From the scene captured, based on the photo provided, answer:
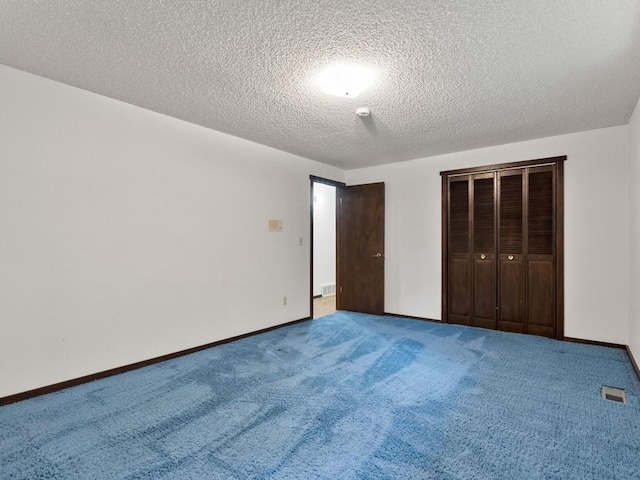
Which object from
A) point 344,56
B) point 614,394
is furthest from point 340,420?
point 344,56

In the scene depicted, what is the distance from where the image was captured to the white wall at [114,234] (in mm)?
2592

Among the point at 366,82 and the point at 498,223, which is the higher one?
the point at 366,82

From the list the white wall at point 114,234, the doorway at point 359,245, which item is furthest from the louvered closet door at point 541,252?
the white wall at point 114,234

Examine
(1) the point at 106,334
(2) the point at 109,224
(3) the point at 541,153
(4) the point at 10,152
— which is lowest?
(1) the point at 106,334

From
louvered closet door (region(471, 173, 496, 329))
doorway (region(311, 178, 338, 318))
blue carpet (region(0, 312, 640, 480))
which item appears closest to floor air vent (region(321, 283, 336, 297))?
doorway (region(311, 178, 338, 318))

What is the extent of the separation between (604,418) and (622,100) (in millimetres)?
2733

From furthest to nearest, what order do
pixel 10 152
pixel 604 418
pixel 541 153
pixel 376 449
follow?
pixel 541 153 → pixel 10 152 → pixel 604 418 → pixel 376 449

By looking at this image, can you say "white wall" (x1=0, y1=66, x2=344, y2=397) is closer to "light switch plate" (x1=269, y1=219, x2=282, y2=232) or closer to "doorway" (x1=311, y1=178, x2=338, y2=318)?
"light switch plate" (x1=269, y1=219, x2=282, y2=232)

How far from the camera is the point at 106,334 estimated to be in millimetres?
3031

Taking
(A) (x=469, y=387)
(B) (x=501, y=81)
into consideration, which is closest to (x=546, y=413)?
(A) (x=469, y=387)

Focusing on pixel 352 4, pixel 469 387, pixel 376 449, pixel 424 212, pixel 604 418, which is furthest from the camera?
pixel 424 212

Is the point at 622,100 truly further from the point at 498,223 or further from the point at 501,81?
the point at 498,223

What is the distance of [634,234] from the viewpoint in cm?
334

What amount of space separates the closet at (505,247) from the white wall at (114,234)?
2.72 metres
